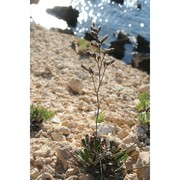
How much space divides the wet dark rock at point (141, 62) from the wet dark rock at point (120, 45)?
113 millimetres

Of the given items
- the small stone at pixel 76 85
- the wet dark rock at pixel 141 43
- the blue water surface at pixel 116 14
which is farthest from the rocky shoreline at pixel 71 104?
the blue water surface at pixel 116 14

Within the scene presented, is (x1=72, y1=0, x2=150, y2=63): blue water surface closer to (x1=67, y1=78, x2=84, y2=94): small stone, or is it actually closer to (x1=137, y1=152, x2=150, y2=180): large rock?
(x1=67, y1=78, x2=84, y2=94): small stone

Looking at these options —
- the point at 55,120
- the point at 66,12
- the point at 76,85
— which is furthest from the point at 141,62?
the point at 55,120

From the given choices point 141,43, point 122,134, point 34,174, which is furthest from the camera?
point 141,43

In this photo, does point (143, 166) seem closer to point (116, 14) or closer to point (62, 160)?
point (62, 160)

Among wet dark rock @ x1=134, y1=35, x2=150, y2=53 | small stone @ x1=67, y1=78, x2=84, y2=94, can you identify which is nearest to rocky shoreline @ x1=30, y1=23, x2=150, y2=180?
small stone @ x1=67, y1=78, x2=84, y2=94

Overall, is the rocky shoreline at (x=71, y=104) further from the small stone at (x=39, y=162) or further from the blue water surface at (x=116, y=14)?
the blue water surface at (x=116, y=14)

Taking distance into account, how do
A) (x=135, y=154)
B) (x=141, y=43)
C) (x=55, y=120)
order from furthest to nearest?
(x=141, y=43) → (x=55, y=120) → (x=135, y=154)

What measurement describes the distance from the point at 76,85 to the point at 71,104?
0.22 meters

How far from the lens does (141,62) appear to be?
3.10m

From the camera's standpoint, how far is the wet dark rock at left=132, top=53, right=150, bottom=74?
10.1 feet
